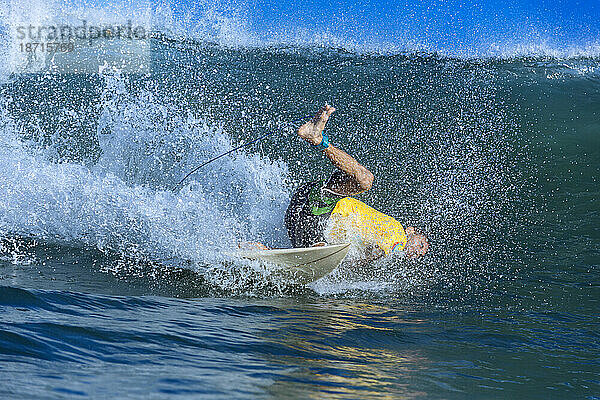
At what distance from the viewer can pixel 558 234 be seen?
6473 mm

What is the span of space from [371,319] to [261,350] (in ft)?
3.26

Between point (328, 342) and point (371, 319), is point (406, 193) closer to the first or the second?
point (371, 319)

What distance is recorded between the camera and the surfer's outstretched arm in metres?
3.96

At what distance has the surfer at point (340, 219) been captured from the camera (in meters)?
4.47

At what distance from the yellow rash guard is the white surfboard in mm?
233

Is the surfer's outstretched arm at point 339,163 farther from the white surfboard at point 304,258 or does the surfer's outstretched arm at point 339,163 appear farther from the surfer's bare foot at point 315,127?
the white surfboard at point 304,258

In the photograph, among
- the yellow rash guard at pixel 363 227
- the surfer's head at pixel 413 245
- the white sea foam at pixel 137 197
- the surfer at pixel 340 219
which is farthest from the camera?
the surfer's head at pixel 413 245

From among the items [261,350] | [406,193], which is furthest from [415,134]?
[261,350]

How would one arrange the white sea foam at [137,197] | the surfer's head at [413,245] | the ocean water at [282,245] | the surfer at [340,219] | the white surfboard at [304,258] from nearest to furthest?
1. the ocean water at [282,245]
2. the white surfboard at [304,258]
3. the surfer at [340,219]
4. the white sea foam at [137,197]
5. the surfer's head at [413,245]

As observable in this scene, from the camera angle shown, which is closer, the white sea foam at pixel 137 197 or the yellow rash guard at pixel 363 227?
the yellow rash guard at pixel 363 227

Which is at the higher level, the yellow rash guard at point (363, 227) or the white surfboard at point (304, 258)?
the yellow rash guard at point (363, 227)

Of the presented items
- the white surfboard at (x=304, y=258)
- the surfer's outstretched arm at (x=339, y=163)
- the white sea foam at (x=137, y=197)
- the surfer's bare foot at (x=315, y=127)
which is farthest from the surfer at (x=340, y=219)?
the white sea foam at (x=137, y=197)

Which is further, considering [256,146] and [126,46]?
[126,46]

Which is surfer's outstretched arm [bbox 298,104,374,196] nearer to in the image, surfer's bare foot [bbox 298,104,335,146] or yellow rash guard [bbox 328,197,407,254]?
surfer's bare foot [bbox 298,104,335,146]
